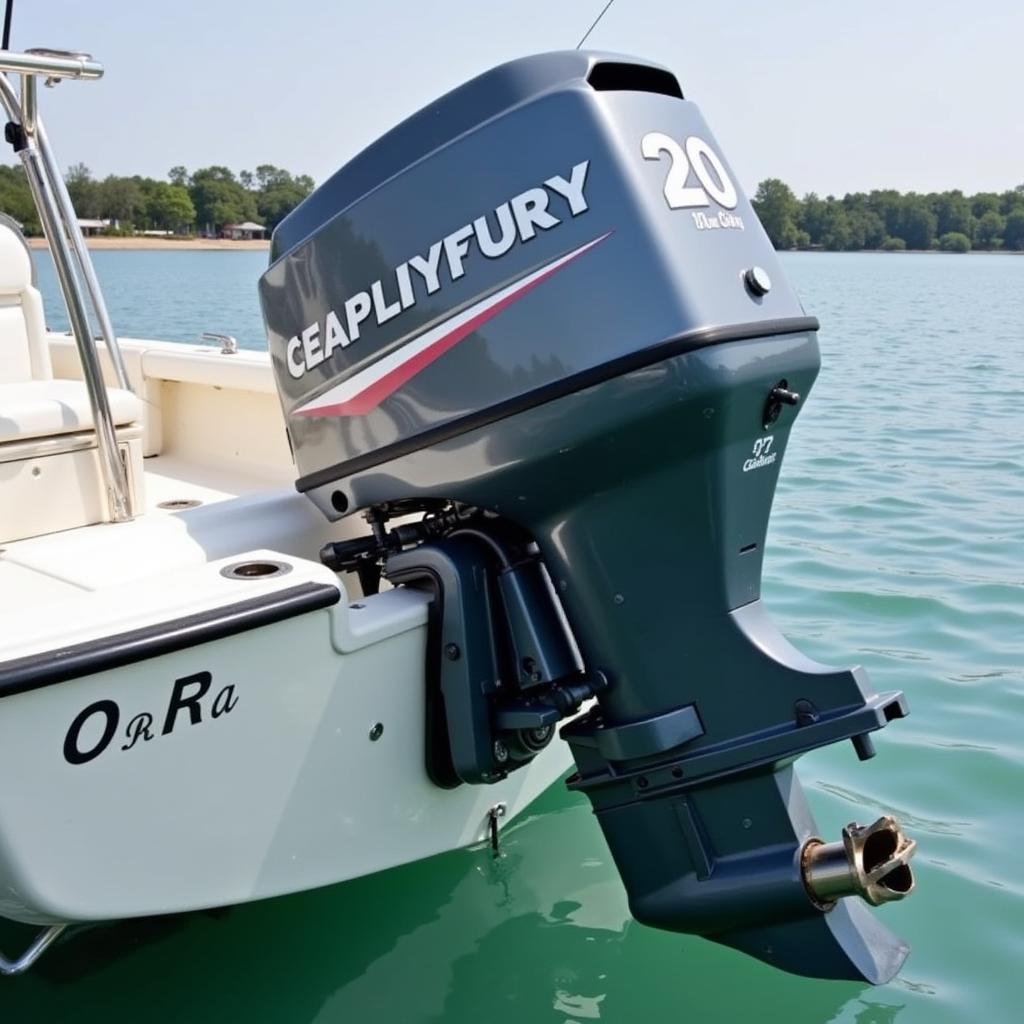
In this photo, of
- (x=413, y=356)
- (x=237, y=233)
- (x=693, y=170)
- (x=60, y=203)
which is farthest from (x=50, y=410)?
(x=237, y=233)

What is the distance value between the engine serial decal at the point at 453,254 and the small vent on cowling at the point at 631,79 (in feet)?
0.58

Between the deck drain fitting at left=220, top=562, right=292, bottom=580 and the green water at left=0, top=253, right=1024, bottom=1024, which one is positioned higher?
the deck drain fitting at left=220, top=562, right=292, bottom=580

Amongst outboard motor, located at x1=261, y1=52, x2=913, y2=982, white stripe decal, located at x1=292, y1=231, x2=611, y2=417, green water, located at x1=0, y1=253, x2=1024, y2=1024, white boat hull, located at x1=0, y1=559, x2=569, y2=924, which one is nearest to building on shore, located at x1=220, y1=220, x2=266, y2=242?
green water, located at x1=0, y1=253, x2=1024, y2=1024

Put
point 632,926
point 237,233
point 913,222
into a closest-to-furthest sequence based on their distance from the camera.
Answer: point 632,926, point 237,233, point 913,222

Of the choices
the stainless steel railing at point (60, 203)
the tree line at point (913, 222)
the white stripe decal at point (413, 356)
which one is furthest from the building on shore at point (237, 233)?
the tree line at point (913, 222)

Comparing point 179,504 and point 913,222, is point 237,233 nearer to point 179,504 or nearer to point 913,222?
point 179,504

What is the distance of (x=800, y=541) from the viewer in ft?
16.0

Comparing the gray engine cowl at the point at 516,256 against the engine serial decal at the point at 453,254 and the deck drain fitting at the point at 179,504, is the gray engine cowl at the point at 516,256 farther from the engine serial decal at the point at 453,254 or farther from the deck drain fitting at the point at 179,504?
the deck drain fitting at the point at 179,504

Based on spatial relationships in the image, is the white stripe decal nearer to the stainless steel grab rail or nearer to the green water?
the stainless steel grab rail

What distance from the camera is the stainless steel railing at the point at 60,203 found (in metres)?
2.18

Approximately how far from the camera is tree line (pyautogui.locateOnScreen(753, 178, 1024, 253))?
50.3 m

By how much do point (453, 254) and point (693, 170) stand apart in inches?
15.7

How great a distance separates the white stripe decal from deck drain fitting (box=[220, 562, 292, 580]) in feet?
0.96

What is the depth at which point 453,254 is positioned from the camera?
1.82 meters
